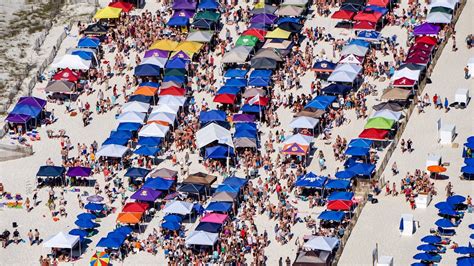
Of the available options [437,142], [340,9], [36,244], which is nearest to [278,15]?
[340,9]

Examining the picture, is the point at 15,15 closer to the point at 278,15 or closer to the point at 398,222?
the point at 278,15

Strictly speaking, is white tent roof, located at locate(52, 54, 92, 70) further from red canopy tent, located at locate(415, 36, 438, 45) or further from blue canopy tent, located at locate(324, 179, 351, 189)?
blue canopy tent, located at locate(324, 179, 351, 189)

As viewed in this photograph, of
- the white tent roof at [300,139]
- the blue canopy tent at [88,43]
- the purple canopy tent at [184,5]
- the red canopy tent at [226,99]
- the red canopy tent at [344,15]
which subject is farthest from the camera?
the purple canopy tent at [184,5]

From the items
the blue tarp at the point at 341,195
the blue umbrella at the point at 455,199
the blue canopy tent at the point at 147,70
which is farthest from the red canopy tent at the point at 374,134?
the blue canopy tent at the point at 147,70

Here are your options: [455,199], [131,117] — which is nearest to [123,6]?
[131,117]

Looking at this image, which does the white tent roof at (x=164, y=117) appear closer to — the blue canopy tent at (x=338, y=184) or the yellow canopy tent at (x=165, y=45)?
the yellow canopy tent at (x=165, y=45)

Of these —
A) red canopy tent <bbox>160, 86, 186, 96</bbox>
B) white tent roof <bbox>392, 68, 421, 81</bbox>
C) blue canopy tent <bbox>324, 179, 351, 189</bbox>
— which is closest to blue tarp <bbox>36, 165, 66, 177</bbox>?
red canopy tent <bbox>160, 86, 186, 96</bbox>
